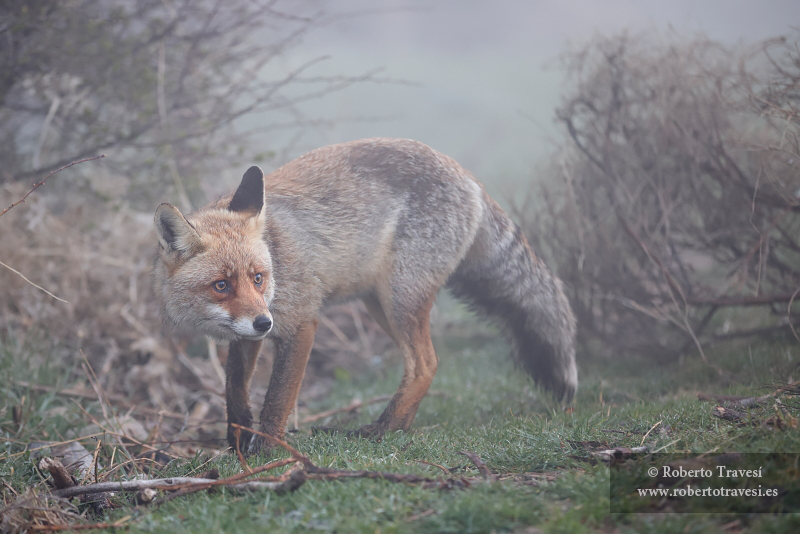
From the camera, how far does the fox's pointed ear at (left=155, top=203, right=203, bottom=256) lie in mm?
3285

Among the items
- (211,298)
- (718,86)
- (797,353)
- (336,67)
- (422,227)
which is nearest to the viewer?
(211,298)

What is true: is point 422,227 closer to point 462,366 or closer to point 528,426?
point 528,426

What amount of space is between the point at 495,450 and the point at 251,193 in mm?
2418

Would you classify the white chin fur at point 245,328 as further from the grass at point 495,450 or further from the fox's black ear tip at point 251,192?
the fox's black ear tip at point 251,192

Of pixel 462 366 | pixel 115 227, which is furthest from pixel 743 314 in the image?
pixel 115 227

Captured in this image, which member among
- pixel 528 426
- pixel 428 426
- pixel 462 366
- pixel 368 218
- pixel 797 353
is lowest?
pixel 462 366

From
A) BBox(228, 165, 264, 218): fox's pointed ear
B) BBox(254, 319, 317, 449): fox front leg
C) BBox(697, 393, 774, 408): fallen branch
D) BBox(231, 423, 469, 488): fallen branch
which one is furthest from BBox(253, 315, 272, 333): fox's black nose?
BBox(697, 393, 774, 408): fallen branch

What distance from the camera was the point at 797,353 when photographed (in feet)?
14.7

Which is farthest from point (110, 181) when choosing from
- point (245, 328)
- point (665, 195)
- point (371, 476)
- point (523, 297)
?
point (665, 195)

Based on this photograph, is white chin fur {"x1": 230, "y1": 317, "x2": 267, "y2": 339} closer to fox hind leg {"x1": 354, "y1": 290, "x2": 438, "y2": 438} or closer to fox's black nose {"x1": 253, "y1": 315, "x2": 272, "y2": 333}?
fox's black nose {"x1": 253, "y1": 315, "x2": 272, "y2": 333}

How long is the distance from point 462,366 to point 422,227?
321 centimetres

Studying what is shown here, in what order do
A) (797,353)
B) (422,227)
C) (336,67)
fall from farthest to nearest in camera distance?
(336,67), (797,353), (422,227)

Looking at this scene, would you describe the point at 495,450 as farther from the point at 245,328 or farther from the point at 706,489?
the point at 245,328

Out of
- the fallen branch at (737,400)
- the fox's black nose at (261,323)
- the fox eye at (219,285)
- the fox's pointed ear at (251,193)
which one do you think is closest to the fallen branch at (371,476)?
the fox's black nose at (261,323)
